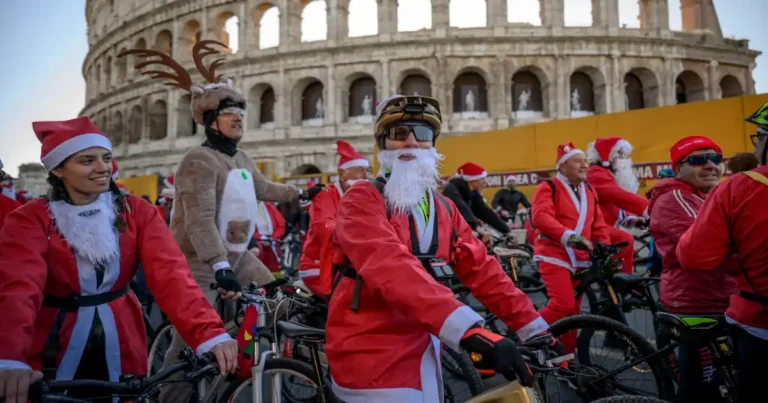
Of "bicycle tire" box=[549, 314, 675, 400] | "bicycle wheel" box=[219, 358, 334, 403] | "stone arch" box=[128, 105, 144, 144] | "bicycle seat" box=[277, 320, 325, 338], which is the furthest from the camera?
"stone arch" box=[128, 105, 144, 144]

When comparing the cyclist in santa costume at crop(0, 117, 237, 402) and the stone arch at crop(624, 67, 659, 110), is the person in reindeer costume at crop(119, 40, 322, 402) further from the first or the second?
the stone arch at crop(624, 67, 659, 110)

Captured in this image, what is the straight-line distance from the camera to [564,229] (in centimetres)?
407

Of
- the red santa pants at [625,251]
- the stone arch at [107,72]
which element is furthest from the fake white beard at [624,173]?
the stone arch at [107,72]

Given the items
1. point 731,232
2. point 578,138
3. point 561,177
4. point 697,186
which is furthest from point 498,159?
point 731,232

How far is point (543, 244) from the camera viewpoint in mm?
4324

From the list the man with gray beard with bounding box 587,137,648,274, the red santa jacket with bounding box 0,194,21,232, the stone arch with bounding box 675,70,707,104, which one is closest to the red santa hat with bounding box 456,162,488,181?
the man with gray beard with bounding box 587,137,648,274

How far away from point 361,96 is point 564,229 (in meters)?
Result: 24.9

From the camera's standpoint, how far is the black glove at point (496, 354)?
58.9 inches

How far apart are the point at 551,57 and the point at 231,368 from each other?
27383mm

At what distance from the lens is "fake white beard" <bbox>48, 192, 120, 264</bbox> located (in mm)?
2086

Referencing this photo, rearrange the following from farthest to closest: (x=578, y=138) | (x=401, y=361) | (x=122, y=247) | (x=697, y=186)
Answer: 1. (x=578, y=138)
2. (x=697, y=186)
3. (x=122, y=247)
4. (x=401, y=361)

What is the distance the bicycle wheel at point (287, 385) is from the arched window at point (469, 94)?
25344 millimetres

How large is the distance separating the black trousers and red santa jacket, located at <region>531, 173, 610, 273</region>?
1768 mm

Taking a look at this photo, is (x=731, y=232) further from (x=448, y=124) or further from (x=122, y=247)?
(x=448, y=124)
